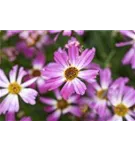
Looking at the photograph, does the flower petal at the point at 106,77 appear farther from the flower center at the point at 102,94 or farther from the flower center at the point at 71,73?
the flower center at the point at 71,73

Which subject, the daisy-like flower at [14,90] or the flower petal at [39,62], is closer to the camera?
the daisy-like flower at [14,90]

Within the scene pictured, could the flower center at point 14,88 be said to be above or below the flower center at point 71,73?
below

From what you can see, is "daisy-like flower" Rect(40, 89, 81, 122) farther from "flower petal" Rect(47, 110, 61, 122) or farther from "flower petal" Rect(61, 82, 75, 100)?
"flower petal" Rect(61, 82, 75, 100)

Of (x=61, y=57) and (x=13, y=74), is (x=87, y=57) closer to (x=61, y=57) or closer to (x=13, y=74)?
(x=61, y=57)

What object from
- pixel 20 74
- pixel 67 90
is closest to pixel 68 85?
pixel 67 90

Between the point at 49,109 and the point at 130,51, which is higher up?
the point at 130,51

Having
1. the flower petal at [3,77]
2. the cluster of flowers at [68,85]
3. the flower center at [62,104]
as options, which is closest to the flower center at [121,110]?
the cluster of flowers at [68,85]
